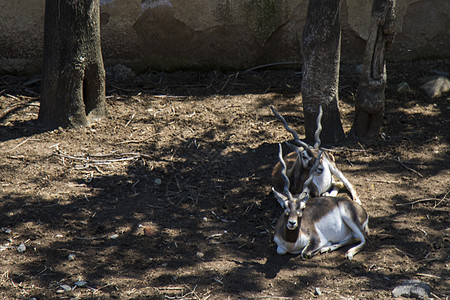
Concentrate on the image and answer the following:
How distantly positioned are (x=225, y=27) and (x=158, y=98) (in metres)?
1.42

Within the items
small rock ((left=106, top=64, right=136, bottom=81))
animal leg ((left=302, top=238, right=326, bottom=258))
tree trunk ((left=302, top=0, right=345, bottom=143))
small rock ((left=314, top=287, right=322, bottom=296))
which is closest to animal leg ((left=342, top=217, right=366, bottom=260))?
animal leg ((left=302, top=238, right=326, bottom=258))

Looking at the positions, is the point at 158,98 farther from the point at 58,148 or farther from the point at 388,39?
the point at 388,39

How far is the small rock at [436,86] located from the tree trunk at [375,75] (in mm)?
1496

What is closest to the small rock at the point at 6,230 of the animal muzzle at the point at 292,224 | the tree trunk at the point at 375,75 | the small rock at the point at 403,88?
the animal muzzle at the point at 292,224

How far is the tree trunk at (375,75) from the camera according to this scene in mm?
6508

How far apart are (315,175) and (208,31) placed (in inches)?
127

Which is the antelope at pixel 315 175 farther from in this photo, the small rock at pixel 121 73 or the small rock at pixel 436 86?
the small rock at pixel 121 73

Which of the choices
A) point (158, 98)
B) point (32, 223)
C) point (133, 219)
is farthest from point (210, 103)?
point (32, 223)

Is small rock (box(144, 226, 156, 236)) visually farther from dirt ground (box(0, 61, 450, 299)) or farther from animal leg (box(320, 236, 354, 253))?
animal leg (box(320, 236, 354, 253))

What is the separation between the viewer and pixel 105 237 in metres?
5.28

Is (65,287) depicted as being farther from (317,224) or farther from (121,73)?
(121,73)

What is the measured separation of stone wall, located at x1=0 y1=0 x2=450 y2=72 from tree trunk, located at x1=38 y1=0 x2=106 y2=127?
4.00 feet

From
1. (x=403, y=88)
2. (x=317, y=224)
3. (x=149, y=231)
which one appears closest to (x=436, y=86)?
(x=403, y=88)

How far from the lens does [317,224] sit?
17.4 ft
